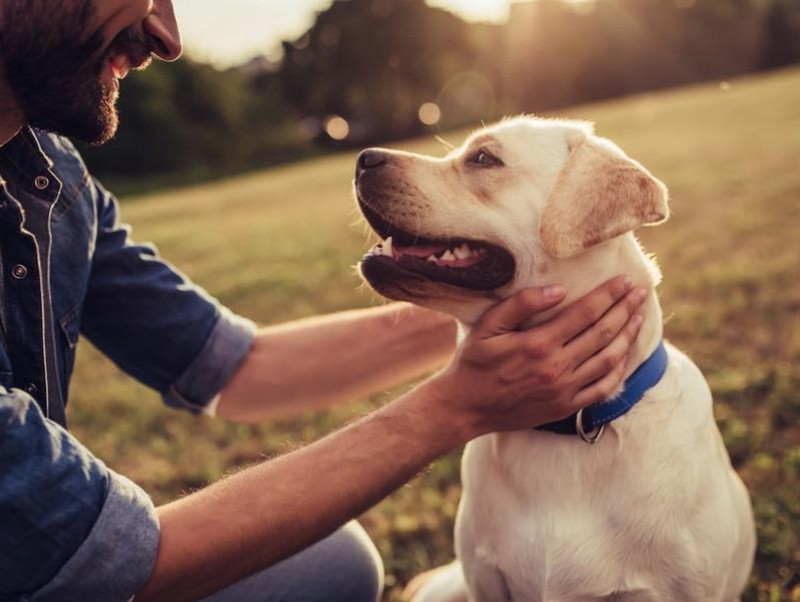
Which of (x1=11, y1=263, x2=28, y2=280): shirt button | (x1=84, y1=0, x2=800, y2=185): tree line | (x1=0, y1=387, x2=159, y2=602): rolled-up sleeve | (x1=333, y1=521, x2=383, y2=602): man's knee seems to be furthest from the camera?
(x1=84, y1=0, x2=800, y2=185): tree line

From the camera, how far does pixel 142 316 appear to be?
294cm

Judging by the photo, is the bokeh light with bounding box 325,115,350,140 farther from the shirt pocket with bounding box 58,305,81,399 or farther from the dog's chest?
the dog's chest

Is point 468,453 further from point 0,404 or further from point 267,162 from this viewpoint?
point 267,162

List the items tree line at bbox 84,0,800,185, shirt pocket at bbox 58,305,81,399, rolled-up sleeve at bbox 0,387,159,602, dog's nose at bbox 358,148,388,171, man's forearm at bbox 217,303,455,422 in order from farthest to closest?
tree line at bbox 84,0,800,185 < man's forearm at bbox 217,303,455,422 < dog's nose at bbox 358,148,388,171 < shirt pocket at bbox 58,305,81,399 < rolled-up sleeve at bbox 0,387,159,602

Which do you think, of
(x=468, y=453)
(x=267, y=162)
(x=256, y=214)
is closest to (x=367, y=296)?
(x=468, y=453)

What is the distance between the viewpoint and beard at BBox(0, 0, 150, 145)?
2.16m

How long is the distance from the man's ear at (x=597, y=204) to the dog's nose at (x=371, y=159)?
0.61m

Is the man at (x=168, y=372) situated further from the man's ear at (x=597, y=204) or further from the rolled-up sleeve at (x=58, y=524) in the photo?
the man's ear at (x=597, y=204)

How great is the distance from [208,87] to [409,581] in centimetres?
4862

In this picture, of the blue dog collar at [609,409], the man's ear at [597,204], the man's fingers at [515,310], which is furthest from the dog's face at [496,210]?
the blue dog collar at [609,409]

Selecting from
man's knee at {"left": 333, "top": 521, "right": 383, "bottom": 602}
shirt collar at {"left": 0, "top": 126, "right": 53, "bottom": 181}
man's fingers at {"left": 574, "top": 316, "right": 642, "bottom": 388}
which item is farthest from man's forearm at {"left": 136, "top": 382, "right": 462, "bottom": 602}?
shirt collar at {"left": 0, "top": 126, "right": 53, "bottom": 181}

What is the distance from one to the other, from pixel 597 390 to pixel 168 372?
164 cm

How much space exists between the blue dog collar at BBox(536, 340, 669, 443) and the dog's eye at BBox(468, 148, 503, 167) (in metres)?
0.85

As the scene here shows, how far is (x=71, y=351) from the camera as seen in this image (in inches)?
106
